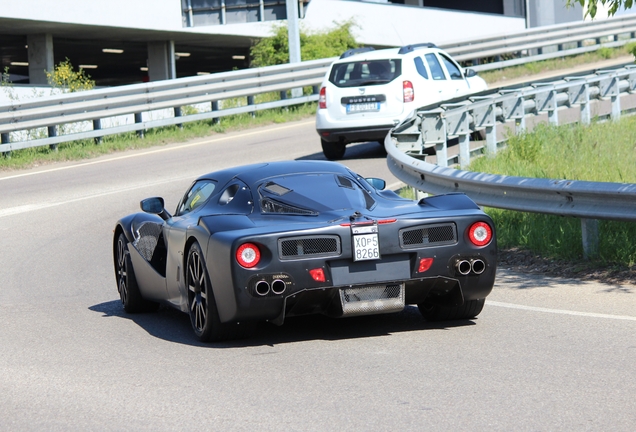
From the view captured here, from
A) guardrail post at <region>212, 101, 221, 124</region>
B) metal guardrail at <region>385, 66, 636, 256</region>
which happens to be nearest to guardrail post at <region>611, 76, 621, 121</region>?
metal guardrail at <region>385, 66, 636, 256</region>

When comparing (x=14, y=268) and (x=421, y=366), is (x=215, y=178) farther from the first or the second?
(x=14, y=268)

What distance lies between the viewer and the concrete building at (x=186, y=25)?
29.7 m

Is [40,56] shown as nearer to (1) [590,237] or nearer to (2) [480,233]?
(1) [590,237]

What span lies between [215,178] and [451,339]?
91.2 inches

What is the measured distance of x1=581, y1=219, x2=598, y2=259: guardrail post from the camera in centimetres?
955

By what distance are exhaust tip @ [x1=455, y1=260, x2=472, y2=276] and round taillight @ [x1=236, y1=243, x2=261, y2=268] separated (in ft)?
4.39

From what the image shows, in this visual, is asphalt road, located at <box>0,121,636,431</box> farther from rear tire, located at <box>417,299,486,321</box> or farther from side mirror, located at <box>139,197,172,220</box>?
side mirror, located at <box>139,197,172,220</box>

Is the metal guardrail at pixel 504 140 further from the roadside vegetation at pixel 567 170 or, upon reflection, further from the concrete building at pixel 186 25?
the concrete building at pixel 186 25

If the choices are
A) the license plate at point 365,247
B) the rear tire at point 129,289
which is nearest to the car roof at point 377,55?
the rear tire at point 129,289

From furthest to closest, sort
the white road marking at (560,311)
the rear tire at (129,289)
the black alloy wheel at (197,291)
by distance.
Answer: the rear tire at (129,289), the white road marking at (560,311), the black alloy wheel at (197,291)

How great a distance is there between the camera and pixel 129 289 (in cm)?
882

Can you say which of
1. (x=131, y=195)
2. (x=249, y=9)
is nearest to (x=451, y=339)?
(x=131, y=195)

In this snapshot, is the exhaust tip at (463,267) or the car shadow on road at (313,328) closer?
the exhaust tip at (463,267)

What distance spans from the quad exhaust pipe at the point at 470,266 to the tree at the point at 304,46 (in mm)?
24149
